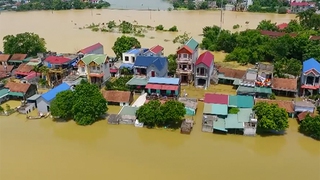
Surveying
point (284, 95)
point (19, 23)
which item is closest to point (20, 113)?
point (284, 95)

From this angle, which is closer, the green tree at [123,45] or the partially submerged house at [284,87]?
the partially submerged house at [284,87]

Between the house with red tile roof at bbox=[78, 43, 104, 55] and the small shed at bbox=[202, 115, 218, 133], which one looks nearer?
the small shed at bbox=[202, 115, 218, 133]

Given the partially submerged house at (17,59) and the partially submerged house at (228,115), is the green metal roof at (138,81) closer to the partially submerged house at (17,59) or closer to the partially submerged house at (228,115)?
the partially submerged house at (228,115)

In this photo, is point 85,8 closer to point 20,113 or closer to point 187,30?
point 187,30

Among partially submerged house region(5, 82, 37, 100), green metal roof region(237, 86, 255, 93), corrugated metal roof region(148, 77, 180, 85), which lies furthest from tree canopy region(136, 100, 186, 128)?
partially submerged house region(5, 82, 37, 100)

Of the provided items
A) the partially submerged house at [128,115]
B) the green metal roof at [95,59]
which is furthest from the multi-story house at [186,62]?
the partially submerged house at [128,115]

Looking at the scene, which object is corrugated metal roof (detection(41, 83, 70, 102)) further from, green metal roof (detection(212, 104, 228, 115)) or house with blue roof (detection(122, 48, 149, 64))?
green metal roof (detection(212, 104, 228, 115))

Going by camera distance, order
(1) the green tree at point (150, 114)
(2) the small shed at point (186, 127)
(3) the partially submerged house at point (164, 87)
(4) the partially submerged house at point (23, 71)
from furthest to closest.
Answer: (4) the partially submerged house at point (23, 71)
(3) the partially submerged house at point (164, 87)
(1) the green tree at point (150, 114)
(2) the small shed at point (186, 127)
